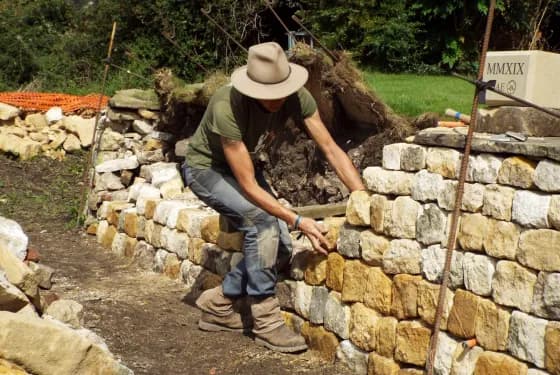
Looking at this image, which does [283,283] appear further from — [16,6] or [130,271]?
[16,6]

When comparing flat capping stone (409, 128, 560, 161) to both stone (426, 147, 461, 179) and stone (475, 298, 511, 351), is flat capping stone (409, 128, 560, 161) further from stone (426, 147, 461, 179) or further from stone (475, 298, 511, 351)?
stone (475, 298, 511, 351)

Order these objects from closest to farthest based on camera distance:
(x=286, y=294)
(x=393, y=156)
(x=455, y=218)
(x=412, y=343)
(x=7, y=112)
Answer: (x=455, y=218)
(x=412, y=343)
(x=393, y=156)
(x=286, y=294)
(x=7, y=112)

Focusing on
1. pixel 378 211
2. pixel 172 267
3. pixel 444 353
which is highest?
pixel 378 211

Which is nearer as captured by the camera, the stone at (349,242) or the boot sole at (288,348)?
the stone at (349,242)

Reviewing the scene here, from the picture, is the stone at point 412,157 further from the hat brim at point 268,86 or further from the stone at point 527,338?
the stone at point 527,338

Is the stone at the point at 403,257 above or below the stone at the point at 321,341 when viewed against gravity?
above

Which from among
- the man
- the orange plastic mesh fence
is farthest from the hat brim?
the orange plastic mesh fence

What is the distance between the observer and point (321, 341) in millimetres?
5203

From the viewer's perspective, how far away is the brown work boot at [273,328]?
5258mm

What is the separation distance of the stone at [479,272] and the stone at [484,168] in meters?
0.40

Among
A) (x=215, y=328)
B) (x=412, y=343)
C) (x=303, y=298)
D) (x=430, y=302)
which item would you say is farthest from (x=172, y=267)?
(x=430, y=302)

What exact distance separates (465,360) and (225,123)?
200 cm

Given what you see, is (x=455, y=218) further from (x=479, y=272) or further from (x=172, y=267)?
(x=172, y=267)

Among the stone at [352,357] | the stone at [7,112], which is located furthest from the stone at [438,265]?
the stone at [7,112]
